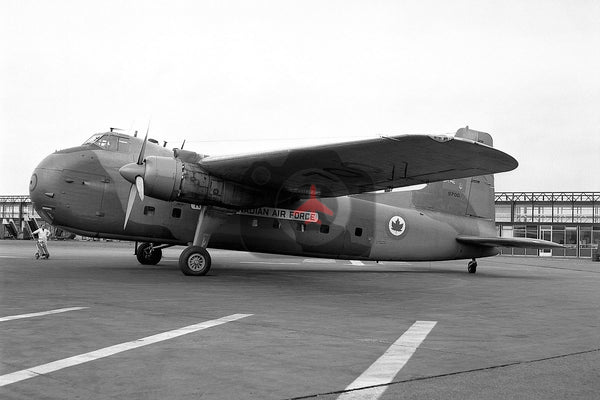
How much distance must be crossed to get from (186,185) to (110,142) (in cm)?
366

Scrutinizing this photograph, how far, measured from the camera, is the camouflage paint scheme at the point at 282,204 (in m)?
13.8

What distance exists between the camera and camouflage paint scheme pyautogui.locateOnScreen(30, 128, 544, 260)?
45.3 ft

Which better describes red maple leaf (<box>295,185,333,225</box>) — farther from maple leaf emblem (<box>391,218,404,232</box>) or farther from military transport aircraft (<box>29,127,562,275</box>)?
maple leaf emblem (<box>391,218,404,232</box>)

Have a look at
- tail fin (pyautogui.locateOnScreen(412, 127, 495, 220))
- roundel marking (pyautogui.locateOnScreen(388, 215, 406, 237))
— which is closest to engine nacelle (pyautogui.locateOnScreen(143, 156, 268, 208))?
roundel marking (pyautogui.locateOnScreen(388, 215, 406, 237))

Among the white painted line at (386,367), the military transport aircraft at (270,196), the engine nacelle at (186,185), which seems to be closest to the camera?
the white painted line at (386,367)

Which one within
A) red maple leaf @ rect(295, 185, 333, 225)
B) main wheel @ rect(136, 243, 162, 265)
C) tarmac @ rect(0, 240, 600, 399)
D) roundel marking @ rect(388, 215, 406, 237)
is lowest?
tarmac @ rect(0, 240, 600, 399)

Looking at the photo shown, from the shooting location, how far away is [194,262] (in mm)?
14898

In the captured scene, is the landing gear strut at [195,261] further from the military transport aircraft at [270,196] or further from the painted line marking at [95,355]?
the painted line marking at [95,355]

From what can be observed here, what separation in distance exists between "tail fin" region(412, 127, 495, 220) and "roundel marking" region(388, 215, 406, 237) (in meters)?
1.24

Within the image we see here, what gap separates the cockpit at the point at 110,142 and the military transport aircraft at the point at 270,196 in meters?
0.03

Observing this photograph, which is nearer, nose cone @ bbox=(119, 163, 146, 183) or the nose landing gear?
nose cone @ bbox=(119, 163, 146, 183)

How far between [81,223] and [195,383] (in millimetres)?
12816

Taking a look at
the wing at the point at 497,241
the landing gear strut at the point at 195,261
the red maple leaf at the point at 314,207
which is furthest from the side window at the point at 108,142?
the wing at the point at 497,241

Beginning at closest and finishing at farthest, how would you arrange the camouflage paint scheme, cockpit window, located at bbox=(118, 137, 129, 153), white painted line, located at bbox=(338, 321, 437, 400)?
white painted line, located at bbox=(338, 321, 437, 400) → the camouflage paint scheme → cockpit window, located at bbox=(118, 137, 129, 153)
